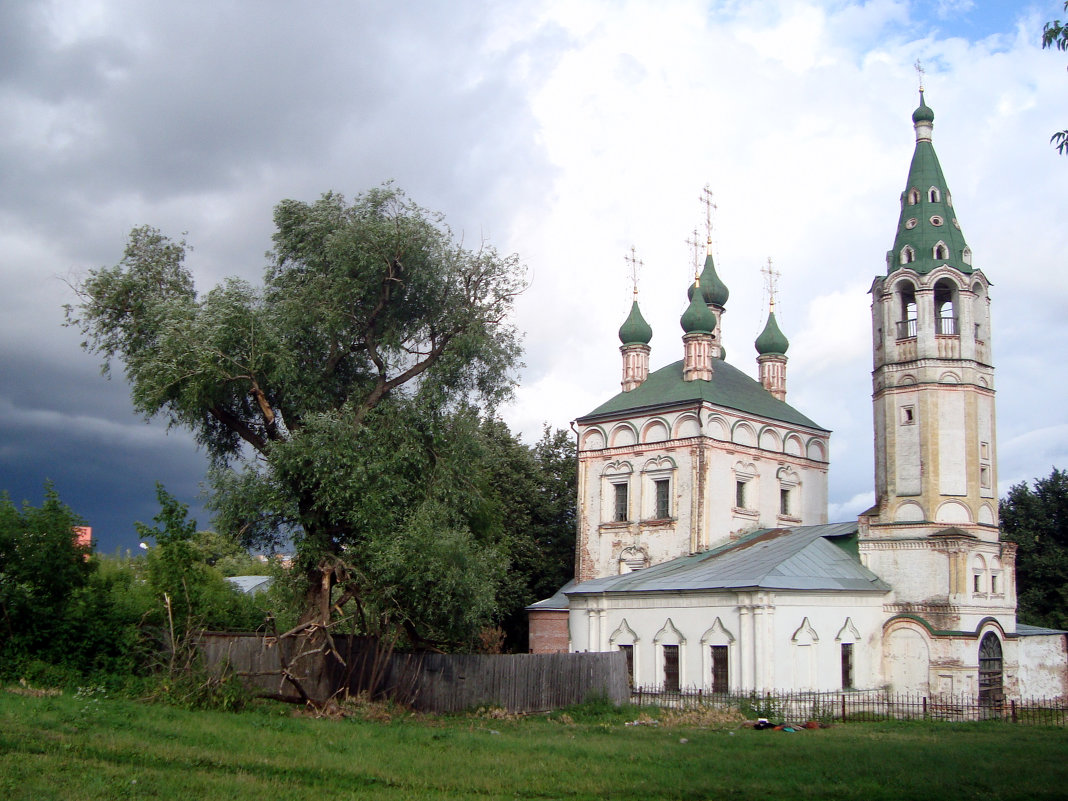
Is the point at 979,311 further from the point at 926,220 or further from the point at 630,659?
the point at 630,659

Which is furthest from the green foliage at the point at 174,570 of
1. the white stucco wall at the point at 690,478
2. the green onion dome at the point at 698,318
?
the green onion dome at the point at 698,318

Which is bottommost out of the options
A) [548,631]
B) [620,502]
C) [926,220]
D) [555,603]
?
[548,631]

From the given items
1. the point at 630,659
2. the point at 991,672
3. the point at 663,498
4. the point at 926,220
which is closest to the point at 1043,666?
the point at 991,672

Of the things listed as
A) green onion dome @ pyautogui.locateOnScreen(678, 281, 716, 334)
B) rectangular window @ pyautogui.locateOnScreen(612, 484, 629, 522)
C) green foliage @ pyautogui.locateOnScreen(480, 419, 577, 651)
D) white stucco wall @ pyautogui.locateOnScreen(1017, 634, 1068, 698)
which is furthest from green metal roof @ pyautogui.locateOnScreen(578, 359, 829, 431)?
white stucco wall @ pyautogui.locateOnScreen(1017, 634, 1068, 698)

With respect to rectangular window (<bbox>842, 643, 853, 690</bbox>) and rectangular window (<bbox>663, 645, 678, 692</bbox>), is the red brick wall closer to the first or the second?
rectangular window (<bbox>663, 645, 678, 692</bbox>)

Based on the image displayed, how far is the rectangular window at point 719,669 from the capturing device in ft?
81.9

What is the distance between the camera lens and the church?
993 inches

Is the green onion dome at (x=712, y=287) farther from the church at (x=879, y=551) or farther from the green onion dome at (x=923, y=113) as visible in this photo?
the green onion dome at (x=923, y=113)

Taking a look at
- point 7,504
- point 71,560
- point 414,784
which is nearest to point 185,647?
point 71,560

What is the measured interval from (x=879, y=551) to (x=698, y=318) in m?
10.8

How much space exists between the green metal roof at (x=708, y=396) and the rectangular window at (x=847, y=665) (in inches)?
378

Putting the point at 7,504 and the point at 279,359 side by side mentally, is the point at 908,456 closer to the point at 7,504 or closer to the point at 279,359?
the point at 279,359

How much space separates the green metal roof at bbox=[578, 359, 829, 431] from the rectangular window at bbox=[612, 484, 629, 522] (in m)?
2.49

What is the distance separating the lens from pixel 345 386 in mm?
22125
